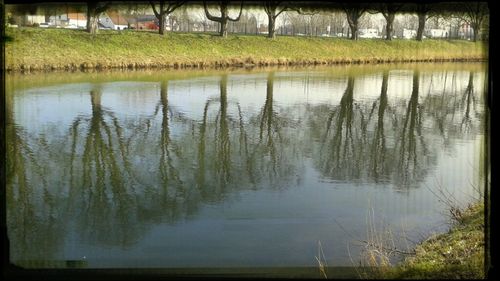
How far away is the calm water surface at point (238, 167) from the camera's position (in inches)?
241

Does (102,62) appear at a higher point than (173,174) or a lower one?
higher

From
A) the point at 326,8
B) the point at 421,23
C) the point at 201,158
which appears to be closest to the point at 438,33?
the point at 421,23

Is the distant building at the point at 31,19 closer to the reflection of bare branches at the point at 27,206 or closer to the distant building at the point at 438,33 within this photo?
the reflection of bare branches at the point at 27,206

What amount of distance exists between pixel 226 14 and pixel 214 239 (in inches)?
161

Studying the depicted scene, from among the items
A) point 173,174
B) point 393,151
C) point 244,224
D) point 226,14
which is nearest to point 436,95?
point 393,151

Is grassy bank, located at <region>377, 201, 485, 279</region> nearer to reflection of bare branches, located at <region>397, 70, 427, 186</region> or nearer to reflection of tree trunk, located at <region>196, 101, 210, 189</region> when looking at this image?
reflection of bare branches, located at <region>397, 70, 427, 186</region>

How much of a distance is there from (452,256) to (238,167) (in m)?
5.93

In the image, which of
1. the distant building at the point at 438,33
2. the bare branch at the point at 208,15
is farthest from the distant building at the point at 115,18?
the distant building at the point at 438,33

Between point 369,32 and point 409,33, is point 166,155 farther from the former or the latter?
point 409,33

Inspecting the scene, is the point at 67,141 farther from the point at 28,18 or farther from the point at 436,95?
the point at 436,95

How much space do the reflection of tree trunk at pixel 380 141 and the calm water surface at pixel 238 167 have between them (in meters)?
0.06

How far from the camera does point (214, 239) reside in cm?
635

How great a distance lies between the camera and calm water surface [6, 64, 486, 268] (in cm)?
613

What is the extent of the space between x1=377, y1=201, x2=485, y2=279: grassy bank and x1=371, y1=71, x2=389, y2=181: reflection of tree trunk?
11.8 ft
